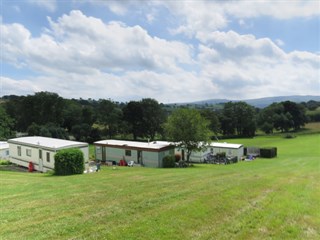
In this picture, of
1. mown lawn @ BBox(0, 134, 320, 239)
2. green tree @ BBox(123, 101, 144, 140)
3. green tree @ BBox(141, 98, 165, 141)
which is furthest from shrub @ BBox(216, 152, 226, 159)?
green tree @ BBox(123, 101, 144, 140)

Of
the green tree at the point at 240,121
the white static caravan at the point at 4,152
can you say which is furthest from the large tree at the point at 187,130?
the green tree at the point at 240,121

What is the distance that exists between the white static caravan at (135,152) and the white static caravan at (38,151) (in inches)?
212

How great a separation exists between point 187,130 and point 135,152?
16.9ft

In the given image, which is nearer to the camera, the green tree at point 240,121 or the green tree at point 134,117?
the green tree at point 134,117

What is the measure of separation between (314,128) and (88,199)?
80196 millimetres

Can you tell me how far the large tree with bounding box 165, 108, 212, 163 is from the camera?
2542 cm

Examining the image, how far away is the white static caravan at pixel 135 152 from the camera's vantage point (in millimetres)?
24406

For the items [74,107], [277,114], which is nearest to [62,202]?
[74,107]

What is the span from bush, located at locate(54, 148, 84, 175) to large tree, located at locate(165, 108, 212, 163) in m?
10.6

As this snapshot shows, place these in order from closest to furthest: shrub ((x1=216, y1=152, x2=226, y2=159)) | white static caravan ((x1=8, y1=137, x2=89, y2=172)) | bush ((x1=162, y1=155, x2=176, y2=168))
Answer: white static caravan ((x1=8, y1=137, x2=89, y2=172)), bush ((x1=162, y1=155, x2=176, y2=168)), shrub ((x1=216, y1=152, x2=226, y2=159))

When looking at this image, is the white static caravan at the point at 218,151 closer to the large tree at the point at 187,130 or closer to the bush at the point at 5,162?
the large tree at the point at 187,130

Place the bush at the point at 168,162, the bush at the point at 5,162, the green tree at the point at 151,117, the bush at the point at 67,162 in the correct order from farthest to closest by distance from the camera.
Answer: the green tree at the point at 151,117 < the bush at the point at 168,162 < the bush at the point at 5,162 < the bush at the point at 67,162

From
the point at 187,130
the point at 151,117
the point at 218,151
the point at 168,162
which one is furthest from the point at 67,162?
the point at 151,117

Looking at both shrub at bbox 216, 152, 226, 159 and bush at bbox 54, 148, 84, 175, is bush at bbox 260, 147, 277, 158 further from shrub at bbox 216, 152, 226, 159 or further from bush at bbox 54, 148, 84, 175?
bush at bbox 54, 148, 84, 175
